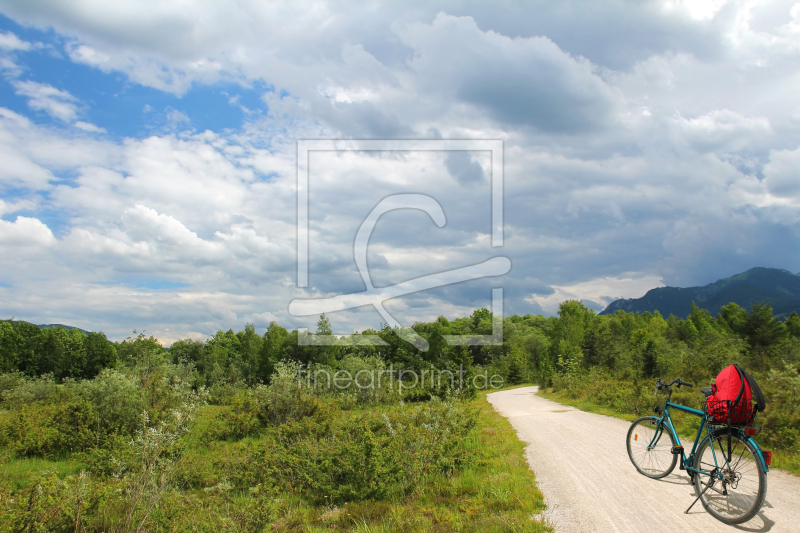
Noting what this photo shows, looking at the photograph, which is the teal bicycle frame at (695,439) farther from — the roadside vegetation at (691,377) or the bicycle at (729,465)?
the roadside vegetation at (691,377)

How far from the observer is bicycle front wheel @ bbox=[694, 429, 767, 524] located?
4.95 m

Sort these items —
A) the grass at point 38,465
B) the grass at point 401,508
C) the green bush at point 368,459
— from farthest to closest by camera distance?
the grass at point 38,465
the green bush at point 368,459
the grass at point 401,508

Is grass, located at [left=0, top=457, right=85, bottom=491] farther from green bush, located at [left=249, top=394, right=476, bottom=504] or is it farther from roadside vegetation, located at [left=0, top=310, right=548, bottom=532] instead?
green bush, located at [left=249, top=394, right=476, bottom=504]

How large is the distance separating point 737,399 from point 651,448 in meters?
2.33

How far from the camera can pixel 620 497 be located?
6.18 metres

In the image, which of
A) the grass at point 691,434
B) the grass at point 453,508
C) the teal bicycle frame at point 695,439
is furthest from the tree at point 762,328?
the grass at point 453,508

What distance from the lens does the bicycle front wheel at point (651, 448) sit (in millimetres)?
6711

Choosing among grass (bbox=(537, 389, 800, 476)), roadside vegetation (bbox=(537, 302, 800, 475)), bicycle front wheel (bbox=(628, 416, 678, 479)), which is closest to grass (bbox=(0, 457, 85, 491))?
bicycle front wheel (bbox=(628, 416, 678, 479))

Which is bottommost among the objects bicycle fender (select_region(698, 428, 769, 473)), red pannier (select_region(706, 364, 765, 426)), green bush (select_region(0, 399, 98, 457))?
green bush (select_region(0, 399, 98, 457))

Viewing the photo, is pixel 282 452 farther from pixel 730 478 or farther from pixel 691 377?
pixel 691 377

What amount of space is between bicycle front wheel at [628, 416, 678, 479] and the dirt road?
0.17 metres

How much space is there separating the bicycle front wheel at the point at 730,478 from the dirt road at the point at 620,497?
0.16m

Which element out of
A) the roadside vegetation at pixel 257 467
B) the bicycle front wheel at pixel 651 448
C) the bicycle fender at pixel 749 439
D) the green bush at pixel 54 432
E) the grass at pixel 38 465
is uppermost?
the bicycle fender at pixel 749 439

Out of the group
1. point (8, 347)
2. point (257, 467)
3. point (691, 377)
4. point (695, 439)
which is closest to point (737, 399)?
point (695, 439)
